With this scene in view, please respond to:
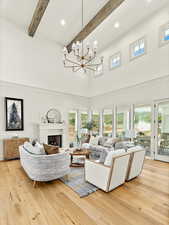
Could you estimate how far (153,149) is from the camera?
514 centimetres

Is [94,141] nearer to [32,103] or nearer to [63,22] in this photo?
[32,103]

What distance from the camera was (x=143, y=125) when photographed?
558 cm

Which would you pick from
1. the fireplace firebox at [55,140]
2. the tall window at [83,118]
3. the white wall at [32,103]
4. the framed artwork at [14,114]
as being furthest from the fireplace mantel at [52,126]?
the tall window at [83,118]

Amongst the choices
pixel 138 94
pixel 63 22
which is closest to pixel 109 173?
pixel 138 94

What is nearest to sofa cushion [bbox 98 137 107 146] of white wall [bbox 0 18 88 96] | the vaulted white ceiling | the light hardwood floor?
the light hardwood floor

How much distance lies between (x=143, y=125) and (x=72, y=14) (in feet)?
18.3

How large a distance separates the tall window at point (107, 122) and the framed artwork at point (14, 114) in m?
4.57

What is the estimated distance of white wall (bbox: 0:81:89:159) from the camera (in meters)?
5.23

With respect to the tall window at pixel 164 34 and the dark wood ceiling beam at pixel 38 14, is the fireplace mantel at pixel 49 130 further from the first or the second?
the tall window at pixel 164 34

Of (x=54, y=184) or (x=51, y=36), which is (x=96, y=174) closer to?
(x=54, y=184)

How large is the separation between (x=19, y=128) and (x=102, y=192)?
14.7 feet

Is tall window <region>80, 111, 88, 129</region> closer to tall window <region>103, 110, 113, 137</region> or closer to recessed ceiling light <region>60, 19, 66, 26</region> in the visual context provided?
tall window <region>103, 110, 113, 137</region>

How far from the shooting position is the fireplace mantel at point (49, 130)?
19.7 feet

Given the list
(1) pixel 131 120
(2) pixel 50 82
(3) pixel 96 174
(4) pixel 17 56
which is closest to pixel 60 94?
(2) pixel 50 82
